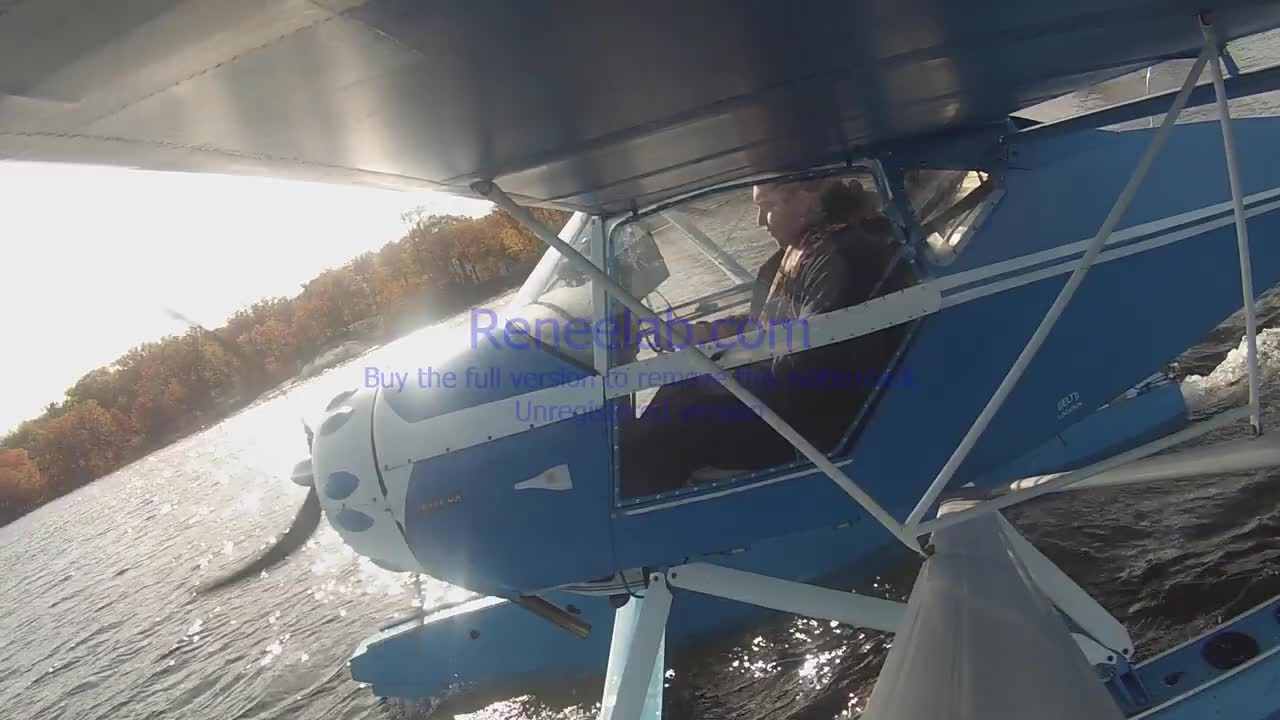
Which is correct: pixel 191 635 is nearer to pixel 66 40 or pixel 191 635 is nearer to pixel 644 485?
pixel 644 485

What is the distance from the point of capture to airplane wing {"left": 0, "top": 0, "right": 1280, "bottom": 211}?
42.2 inches

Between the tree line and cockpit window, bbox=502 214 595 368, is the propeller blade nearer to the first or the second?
cockpit window, bbox=502 214 595 368

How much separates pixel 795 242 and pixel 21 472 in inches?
2519

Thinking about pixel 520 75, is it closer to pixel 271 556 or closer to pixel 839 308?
pixel 839 308

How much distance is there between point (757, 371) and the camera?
9.95 feet

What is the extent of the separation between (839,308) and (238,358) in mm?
61843

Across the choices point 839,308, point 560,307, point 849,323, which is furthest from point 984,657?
point 560,307

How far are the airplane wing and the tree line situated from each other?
42.5 meters

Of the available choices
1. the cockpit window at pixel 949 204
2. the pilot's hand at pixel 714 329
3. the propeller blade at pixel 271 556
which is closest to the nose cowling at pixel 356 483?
the pilot's hand at pixel 714 329

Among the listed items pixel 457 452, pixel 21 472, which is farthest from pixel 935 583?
pixel 21 472

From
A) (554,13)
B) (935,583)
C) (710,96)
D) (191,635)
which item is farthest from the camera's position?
(191,635)

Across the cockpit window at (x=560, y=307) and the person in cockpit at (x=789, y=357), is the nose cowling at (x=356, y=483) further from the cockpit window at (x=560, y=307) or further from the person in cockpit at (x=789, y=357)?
the person in cockpit at (x=789, y=357)

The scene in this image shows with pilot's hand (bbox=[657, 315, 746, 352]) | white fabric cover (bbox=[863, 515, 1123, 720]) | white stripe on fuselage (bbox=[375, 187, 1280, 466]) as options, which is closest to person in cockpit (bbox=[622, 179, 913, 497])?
pilot's hand (bbox=[657, 315, 746, 352])

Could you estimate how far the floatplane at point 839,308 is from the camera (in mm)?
1627
